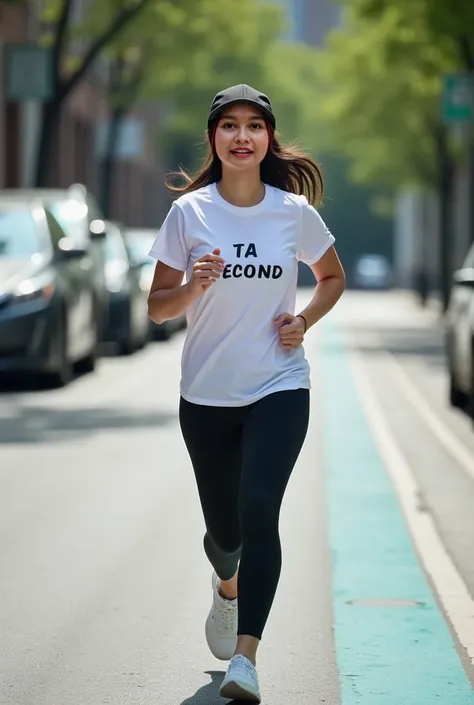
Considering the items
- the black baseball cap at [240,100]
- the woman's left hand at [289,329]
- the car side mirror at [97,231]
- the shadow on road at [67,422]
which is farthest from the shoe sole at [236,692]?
the car side mirror at [97,231]

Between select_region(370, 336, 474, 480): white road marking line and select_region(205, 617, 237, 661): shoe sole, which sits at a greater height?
select_region(205, 617, 237, 661): shoe sole

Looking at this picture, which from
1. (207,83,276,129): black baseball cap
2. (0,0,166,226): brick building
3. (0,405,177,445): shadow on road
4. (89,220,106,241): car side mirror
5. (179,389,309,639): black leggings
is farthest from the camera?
(0,0,166,226): brick building

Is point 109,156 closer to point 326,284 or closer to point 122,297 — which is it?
point 122,297

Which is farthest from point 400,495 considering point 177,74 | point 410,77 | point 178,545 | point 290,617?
point 177,74

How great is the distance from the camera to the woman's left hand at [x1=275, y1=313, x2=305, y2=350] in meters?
5.50

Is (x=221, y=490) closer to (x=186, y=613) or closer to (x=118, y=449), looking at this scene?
(x=186, y=613)

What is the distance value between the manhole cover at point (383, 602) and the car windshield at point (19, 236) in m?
11.2

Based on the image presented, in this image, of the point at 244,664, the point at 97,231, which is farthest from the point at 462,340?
the point at 244,664

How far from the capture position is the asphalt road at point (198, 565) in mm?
5871

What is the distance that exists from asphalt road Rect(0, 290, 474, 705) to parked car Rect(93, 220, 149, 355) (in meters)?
8.13

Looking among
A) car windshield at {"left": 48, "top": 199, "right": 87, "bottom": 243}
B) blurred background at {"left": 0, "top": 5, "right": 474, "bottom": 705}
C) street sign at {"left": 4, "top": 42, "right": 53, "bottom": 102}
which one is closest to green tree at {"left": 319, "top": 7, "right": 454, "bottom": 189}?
blurred background at {"left": 0, "top": 5, "right": 474, "bottom": 705}

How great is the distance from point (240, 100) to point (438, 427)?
31.3 feet

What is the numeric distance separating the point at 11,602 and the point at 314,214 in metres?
2.30

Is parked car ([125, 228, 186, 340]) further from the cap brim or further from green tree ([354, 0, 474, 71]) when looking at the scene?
the cap brim
